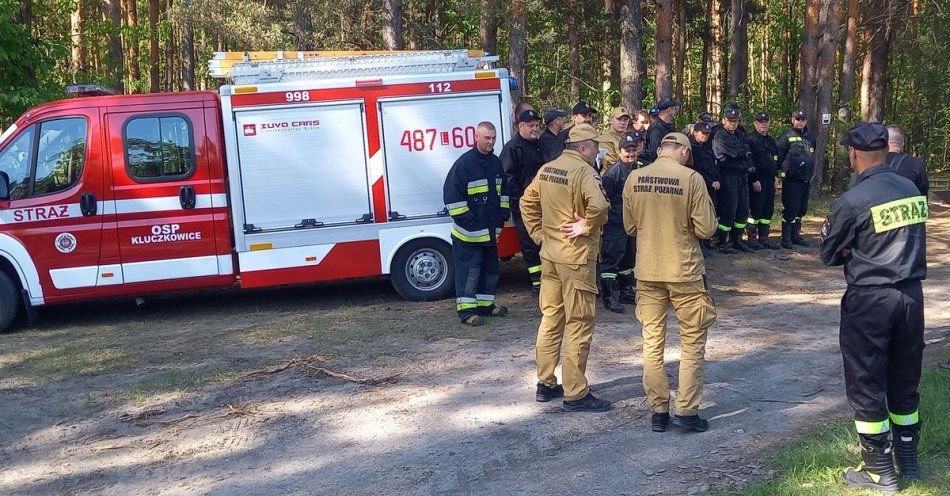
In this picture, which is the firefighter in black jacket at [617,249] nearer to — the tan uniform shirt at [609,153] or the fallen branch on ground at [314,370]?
the tan uniform shirt at [609,153]

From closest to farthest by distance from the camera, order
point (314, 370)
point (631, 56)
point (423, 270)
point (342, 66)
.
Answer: point (314, 370) < point (342, 66) < point (423, 270) < point (631, 56)

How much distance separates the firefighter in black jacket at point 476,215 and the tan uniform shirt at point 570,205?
2.19 metres

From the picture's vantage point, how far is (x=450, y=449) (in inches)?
219

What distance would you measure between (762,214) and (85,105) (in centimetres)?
913

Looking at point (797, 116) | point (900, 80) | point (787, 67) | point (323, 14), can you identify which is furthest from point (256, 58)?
point (900, 80)

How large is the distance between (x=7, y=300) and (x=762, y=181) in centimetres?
980

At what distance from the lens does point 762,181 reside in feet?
41.3

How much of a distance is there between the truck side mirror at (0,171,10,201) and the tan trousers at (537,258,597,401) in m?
5.98

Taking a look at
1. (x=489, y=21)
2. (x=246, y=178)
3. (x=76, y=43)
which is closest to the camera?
(x=246, y=178)

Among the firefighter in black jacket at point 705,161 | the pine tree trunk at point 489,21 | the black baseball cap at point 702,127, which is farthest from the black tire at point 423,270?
the pine tree trunk at point 489,21

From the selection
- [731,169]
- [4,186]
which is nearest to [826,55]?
[731,169]

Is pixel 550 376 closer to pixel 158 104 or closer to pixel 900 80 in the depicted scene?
pixel 158 104

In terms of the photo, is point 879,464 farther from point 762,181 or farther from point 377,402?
point 762,181

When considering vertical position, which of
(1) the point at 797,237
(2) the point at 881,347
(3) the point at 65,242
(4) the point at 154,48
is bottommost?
(1) the point at 797,237
